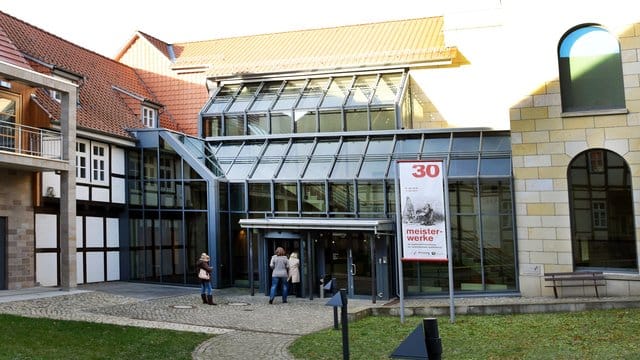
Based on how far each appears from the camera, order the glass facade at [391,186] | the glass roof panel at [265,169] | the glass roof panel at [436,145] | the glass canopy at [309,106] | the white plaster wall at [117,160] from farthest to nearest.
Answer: the glass canopy at [309,106]
the white plaster wall at [117,160]
the glass roof panel at [265,169]
the glass roof panel at [436,145]
the glass facade at [391,186]

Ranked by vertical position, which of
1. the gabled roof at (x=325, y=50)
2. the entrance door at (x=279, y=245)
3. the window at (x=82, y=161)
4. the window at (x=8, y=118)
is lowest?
the entrance door at (x=279, y=245)

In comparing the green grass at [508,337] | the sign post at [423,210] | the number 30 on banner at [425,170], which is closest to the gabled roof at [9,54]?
the sign post at [423,210]

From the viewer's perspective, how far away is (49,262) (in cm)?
1938

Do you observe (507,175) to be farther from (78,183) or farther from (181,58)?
(181,58)

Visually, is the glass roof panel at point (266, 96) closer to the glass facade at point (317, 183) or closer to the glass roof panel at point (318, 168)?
the glass facade at point (317, 183)

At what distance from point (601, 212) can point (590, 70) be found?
12.9 ft

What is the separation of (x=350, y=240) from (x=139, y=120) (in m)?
10.8

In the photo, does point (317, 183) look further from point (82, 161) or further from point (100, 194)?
point (82, 161)

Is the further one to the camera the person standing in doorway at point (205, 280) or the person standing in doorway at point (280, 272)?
the person standing in doorway at point (280, 272)

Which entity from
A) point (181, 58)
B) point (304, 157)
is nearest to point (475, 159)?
point (304, 157)

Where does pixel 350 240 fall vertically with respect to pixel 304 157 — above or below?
below

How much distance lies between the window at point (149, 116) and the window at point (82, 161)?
4.39 metres

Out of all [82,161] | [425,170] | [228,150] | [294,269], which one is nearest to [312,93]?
[228,150]

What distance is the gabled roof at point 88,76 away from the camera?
21250mm
